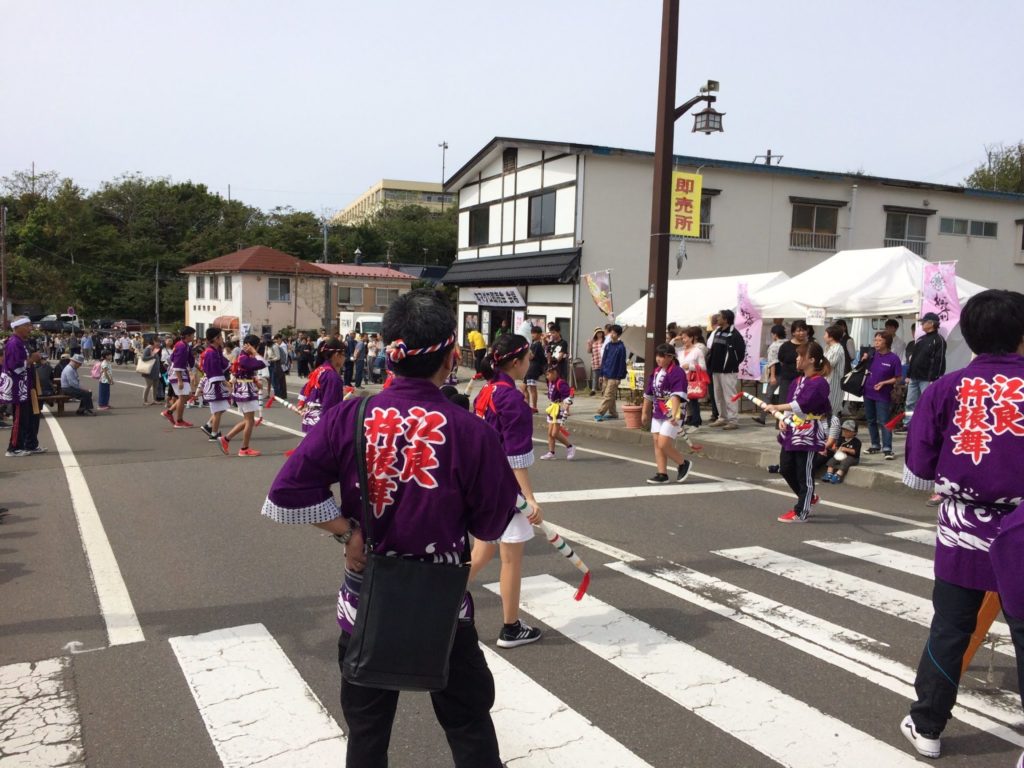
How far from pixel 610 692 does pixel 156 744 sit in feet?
6.71

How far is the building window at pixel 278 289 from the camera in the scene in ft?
152

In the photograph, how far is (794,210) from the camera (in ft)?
85.8

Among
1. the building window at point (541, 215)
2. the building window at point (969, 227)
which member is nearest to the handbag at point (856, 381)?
the building window at point (541, 215)

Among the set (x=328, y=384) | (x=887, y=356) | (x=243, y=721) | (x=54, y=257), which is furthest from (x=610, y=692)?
(x=54, y=257)

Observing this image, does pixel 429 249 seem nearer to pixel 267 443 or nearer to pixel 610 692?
pixel 267 443

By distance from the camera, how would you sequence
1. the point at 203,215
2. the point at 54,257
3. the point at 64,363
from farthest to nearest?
the point at 203,215, the point at 54,257, the point at 64,363

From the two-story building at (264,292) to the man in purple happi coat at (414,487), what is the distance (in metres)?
44.3

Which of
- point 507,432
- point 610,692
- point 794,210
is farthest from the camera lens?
point 794,210

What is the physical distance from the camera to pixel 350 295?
49844mm

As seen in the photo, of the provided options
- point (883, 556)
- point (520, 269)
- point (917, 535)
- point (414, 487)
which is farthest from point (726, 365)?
point (520, 269)

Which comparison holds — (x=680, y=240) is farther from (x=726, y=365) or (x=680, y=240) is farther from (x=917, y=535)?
(x=917, y=535)

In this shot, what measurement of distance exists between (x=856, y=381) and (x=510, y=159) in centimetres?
1813

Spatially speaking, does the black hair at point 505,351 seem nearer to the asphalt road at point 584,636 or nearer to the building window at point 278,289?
the asphalt road at point 584,636

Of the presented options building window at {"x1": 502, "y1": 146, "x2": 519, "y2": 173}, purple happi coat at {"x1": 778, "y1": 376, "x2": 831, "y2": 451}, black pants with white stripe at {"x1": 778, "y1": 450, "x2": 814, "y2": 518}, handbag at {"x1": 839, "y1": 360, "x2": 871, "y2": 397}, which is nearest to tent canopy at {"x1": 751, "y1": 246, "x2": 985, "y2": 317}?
handbag at {"x1": 839, "y1": 360, "x2": 871, "y2": 397}
